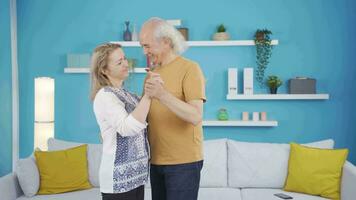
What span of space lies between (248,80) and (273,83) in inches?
10.3

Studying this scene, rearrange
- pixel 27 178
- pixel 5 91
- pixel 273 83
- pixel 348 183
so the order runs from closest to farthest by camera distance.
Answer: pixel 348 183, pixel 27 178, pixel 273 83, pixel 5 91

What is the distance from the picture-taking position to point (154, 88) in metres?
1.78

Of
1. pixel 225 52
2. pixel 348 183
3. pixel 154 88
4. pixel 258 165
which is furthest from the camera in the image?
pixel 225 52

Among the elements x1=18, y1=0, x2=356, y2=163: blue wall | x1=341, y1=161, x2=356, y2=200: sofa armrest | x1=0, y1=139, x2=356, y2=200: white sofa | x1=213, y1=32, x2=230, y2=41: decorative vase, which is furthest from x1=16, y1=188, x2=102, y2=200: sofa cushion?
x1=213, y1=32, x2=230, y2=41: decorative vase

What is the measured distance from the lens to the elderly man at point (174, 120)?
191cm

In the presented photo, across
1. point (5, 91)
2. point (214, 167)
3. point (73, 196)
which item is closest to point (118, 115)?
point (73, 196)

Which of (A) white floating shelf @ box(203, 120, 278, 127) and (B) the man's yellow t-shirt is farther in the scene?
(A) white floating shelf @ box(203, 120, 278, 127)

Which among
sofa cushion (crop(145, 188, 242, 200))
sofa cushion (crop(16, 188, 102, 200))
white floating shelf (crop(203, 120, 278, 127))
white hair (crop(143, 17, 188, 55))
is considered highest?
white hair (crop(143, 17, 188, 55))

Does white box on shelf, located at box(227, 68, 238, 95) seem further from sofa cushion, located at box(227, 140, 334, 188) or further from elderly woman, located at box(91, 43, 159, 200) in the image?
elderly woman, located at box(91, 43, 159, 200)

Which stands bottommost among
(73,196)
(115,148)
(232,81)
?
(73,196)

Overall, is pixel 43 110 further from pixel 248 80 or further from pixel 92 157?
pixel 248 80

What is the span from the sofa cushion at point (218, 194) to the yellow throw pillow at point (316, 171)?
43 centimetres

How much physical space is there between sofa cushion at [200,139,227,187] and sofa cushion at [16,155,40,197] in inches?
52.1

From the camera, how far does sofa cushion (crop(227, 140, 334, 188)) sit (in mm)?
3533
